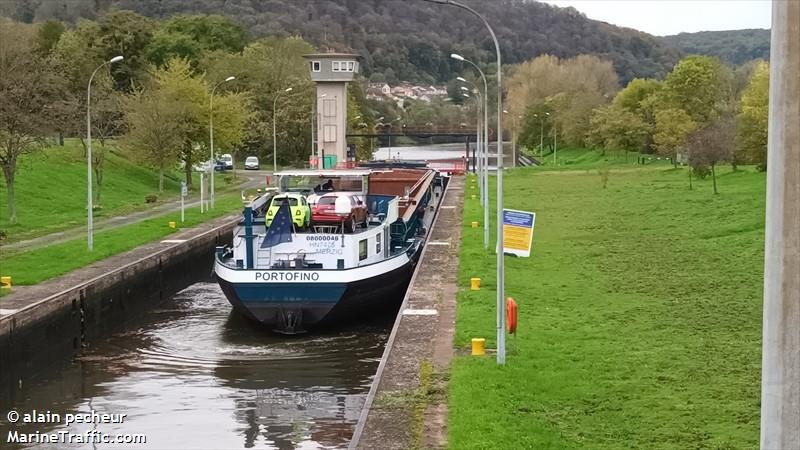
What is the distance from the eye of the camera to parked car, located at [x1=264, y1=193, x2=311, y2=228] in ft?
96.2

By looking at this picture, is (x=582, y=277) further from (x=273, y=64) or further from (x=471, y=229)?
(x=273, y=64)

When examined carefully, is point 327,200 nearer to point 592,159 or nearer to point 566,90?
point 592,159

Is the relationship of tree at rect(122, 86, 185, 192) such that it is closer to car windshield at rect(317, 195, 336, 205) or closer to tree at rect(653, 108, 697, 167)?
car windshield at rect(317, 195, 336, 205)

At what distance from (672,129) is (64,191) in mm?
45247

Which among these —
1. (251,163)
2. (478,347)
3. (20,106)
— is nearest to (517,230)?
(478,347)

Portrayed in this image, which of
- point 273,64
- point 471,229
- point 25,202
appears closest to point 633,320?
point 471,229

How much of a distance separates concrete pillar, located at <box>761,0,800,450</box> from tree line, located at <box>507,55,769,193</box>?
47.2 meters

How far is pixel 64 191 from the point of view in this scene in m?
50.7

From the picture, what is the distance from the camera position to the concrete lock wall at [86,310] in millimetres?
22062

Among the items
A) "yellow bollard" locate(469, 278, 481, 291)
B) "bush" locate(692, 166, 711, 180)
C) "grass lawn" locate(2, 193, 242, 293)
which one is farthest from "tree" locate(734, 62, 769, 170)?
"yellow bollard" locate(469, 278, 481, 291)

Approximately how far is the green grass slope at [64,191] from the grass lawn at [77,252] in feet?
9.65

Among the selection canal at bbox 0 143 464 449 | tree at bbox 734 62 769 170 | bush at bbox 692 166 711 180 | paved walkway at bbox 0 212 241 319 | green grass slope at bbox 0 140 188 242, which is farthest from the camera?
bush at bbox 692 166 711 180

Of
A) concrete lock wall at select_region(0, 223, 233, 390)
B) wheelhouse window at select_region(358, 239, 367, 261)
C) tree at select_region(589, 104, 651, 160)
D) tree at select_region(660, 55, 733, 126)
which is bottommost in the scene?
concrete lock wall at select_region(0, 223, 233, 390)

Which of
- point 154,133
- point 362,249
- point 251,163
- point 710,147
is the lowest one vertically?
point 362,249
